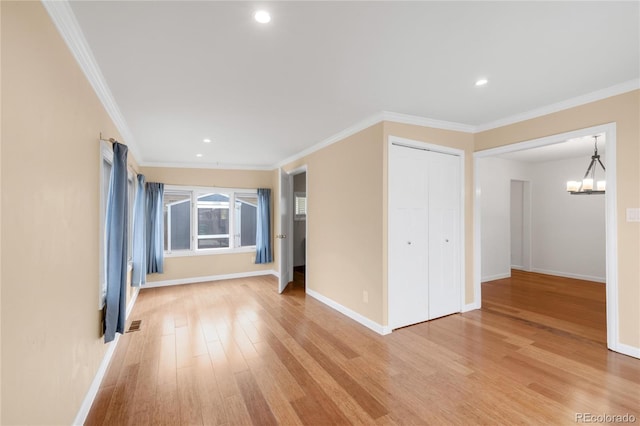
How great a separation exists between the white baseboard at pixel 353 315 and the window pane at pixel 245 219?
7.85ft

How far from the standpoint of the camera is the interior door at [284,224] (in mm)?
5012

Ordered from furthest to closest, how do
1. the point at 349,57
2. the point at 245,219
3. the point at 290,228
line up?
the point at 245,219
the point at 290,228
the point at 349,57

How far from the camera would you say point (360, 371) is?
7.98 ft

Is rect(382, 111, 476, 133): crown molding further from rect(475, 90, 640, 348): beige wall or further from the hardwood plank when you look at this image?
the hardwood plank

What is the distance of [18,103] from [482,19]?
2.37m

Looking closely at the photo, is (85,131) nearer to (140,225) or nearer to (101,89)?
(101,89)

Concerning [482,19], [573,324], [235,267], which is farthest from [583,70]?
[235,267]

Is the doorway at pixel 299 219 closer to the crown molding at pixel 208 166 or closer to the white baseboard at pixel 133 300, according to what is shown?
the crown molding at pixel 208 166

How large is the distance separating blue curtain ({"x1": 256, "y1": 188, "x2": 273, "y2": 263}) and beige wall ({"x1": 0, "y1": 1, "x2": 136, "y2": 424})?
4.17 metres

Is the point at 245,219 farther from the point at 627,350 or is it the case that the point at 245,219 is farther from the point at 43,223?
the point at 627,350

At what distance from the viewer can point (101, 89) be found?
235 cm

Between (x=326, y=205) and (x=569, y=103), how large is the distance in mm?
3029

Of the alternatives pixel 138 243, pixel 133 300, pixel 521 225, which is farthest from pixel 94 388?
pixel 521 225

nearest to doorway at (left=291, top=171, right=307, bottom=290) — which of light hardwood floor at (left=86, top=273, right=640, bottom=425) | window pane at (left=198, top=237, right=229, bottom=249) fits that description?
window pane at (left=198, top=237, right=229, bottom=249)
